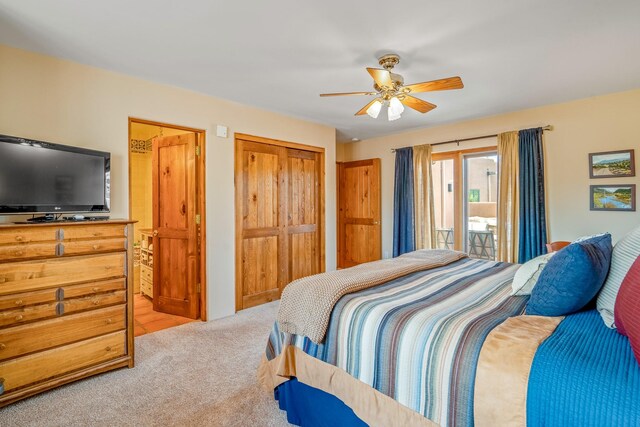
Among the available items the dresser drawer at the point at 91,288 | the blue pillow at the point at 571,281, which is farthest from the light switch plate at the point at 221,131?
the blue pillow at the point at 571,281

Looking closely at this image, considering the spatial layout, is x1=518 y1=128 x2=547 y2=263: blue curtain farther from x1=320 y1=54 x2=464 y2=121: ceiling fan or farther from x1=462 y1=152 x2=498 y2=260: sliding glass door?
x1=320 y1=54 x2=464 y2=121: ceiling fan

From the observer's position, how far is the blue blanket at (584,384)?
900mm

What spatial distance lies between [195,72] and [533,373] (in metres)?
3.14

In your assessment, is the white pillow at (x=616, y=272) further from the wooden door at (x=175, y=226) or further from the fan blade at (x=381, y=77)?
the wooden door at (x=175, y=226)

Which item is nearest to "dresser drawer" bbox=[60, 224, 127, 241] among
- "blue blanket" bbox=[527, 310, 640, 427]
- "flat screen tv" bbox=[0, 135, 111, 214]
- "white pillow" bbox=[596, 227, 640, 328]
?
"flat screen tv" bbox=[0, 135, 111, 214]

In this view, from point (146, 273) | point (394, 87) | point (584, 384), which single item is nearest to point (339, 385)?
point (584, 384)

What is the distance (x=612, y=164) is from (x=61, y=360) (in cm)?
530

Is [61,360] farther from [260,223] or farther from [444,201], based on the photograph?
[444,201]

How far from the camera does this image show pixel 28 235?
1957 millimetres

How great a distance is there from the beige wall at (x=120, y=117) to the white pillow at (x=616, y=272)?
3219 mm

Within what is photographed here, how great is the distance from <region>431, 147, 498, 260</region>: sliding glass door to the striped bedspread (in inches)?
110

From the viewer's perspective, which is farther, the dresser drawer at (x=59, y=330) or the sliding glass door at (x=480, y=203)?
the sliding glass door at (x=480, y=203)

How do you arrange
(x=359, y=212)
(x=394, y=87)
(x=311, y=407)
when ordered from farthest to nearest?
(x=359, y=212) < (x=394, y=87) < (x=311, y=407)

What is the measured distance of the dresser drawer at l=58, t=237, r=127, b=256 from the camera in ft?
6.91
